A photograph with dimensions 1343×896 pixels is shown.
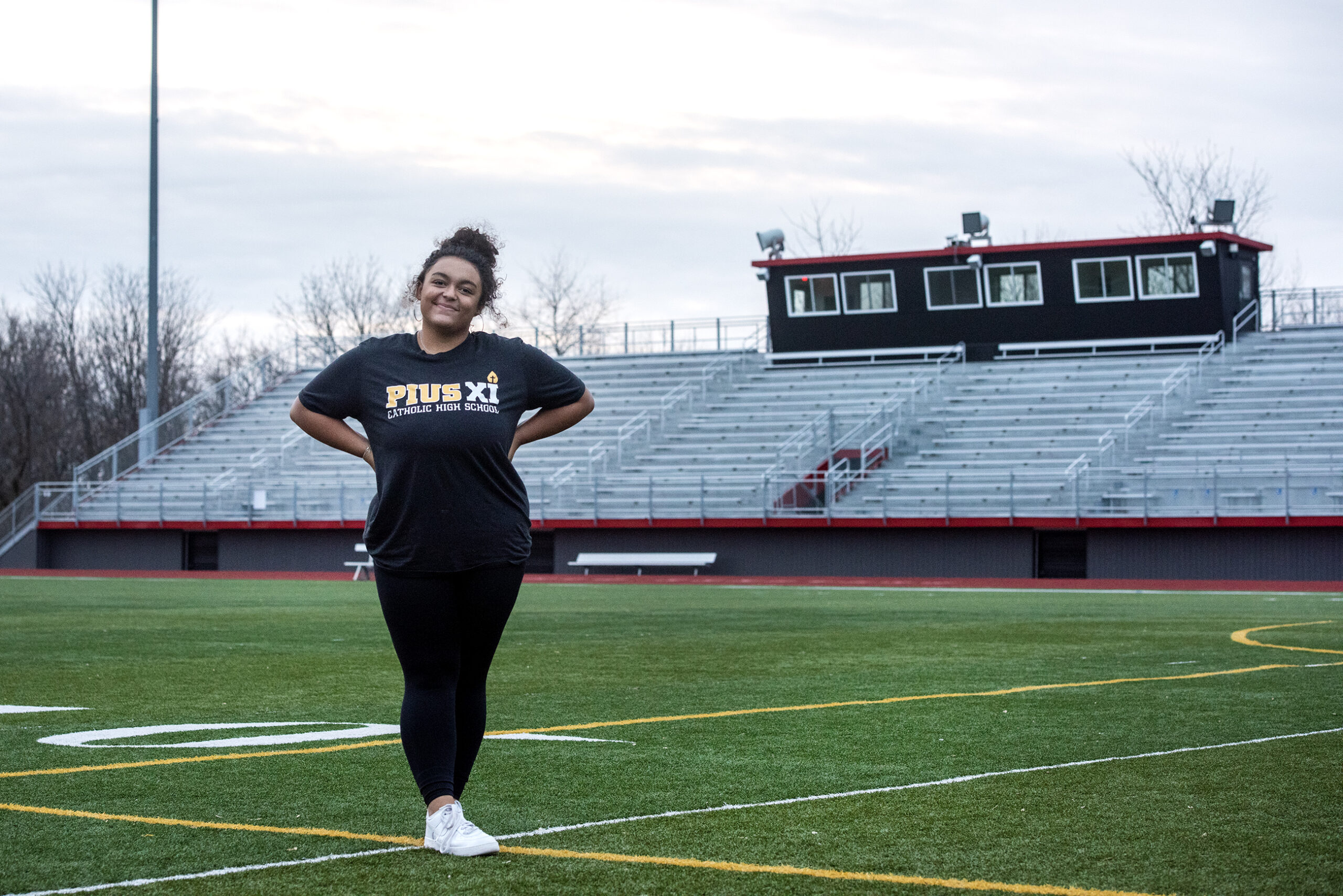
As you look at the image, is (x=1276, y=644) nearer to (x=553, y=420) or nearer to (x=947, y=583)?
(x=553, y=420)

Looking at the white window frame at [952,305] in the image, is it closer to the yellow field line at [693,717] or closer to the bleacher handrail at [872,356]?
the bleacher handrail at [872,356]

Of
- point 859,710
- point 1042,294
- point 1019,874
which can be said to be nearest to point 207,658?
point 859,710

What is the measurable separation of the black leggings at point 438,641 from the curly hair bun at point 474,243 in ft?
3.33

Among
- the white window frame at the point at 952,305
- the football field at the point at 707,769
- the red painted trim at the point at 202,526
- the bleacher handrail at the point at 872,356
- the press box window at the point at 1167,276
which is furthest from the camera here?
the bleacher handrail at the point at 872,356

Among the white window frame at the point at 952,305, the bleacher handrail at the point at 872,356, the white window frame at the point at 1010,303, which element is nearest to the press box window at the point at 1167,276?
the white window frame at the point at 1010,303

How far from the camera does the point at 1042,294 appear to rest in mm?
41719

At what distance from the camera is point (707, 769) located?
6.79 metres

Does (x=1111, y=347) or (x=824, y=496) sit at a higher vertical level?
(x=1111, y=347)

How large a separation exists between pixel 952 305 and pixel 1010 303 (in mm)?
1461

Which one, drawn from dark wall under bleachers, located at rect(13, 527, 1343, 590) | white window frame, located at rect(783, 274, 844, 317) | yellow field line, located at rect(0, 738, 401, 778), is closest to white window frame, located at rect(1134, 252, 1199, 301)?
white window frame, located at rect(783, 274, 844, 317)

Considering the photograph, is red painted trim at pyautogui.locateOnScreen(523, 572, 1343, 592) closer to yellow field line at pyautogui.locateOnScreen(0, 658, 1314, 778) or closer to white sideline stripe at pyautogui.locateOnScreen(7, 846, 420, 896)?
yellow field line at pyautogui.locateOnScreen(0, 658, 1314, 778)

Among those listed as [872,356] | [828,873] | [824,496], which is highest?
[872,356]

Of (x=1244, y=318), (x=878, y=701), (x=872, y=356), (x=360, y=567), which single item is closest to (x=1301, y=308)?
(x=1244, y=318)

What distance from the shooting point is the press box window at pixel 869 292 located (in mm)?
43312
